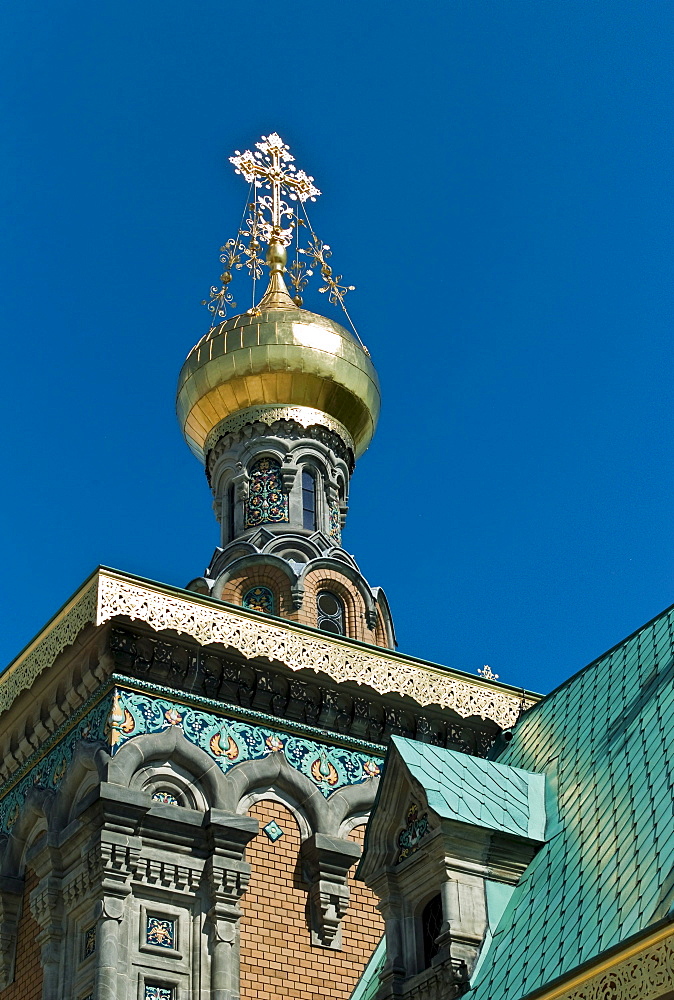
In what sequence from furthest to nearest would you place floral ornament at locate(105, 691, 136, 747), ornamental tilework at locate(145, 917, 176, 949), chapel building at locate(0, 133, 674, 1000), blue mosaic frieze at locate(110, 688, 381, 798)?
blue mosaic frieze at locate(110, 688, 381, 798) < floral ornament at locate(105, 691, 136, 747) < ornamental tilework at locate(145, 917, 176, 949) < chapel building at locate(0, 133, 674, 1000)

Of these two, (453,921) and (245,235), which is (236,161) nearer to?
(245,235)

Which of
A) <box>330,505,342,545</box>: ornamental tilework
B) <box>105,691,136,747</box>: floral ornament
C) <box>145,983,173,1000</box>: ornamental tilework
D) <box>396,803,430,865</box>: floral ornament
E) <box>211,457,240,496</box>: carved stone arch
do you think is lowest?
<box>145,983,173,1000</box>: ornamental tilework

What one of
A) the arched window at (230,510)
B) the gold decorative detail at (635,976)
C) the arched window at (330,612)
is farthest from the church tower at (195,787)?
the arched window at (230,510)

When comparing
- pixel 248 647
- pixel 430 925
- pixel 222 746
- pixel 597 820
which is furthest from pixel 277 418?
pixel 597 820

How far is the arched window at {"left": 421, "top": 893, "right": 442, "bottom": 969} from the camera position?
14.2 m

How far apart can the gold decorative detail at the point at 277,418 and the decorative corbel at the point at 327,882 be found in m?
8.48

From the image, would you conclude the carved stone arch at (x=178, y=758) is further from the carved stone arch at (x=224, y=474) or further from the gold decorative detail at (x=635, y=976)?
the carved stone arch at (x=224, y=474)

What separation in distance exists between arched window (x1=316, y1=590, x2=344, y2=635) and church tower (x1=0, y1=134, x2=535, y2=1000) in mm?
3571

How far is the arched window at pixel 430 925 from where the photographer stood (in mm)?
14227

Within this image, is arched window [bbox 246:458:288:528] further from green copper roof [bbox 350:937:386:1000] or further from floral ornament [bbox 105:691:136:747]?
green copper roof [bbox 350:937:386:1000]

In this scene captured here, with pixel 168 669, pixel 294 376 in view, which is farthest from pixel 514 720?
pixel 294 376

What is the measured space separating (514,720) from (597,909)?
581 cm

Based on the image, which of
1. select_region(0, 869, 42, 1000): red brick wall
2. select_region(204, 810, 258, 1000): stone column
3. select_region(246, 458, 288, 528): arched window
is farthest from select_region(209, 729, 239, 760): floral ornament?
select_region(246, 458, 288, 528): arched window

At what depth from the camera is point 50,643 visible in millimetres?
16656
